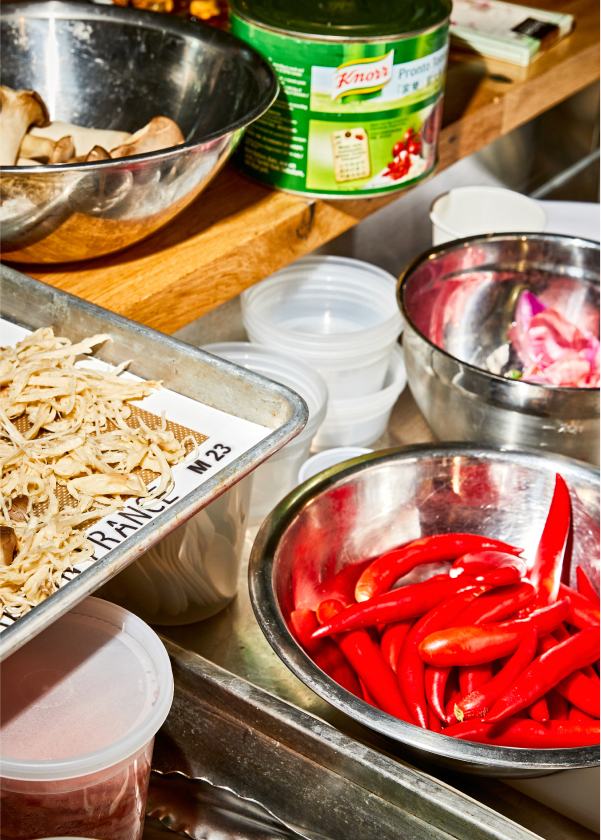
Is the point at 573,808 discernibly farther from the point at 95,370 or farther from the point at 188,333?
the point at 188,333

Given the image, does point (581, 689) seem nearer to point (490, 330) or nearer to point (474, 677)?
point (474, 677)

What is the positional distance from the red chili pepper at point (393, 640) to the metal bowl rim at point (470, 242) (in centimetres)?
30

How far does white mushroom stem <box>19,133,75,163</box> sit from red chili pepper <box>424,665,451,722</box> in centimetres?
64

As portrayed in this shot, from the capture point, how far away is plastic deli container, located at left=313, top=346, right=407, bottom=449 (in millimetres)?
1412

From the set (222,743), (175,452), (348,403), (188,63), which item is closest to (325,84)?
(188,63)

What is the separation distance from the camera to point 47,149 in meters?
1.18

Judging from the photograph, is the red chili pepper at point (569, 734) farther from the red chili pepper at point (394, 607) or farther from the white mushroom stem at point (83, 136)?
the white mushroom stem at point (83, 136)

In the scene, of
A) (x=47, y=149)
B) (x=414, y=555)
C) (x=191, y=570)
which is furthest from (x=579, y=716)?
(x=47, y=149)

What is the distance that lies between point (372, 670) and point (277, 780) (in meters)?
0.13

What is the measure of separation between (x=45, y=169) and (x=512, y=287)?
2.48 ft

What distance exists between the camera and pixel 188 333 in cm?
155

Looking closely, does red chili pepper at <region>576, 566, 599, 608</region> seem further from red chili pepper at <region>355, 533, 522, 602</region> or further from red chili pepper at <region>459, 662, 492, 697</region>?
red chili pepper at <region>459, 662, 492, 697</region>

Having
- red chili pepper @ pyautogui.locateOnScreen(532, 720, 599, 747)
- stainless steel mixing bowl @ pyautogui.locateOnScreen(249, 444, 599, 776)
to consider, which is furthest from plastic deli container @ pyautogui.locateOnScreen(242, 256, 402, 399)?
red chili pepper @ pyautogui.locateOnScreen(532, 720, 599, 747)

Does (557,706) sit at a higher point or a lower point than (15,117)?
lower
